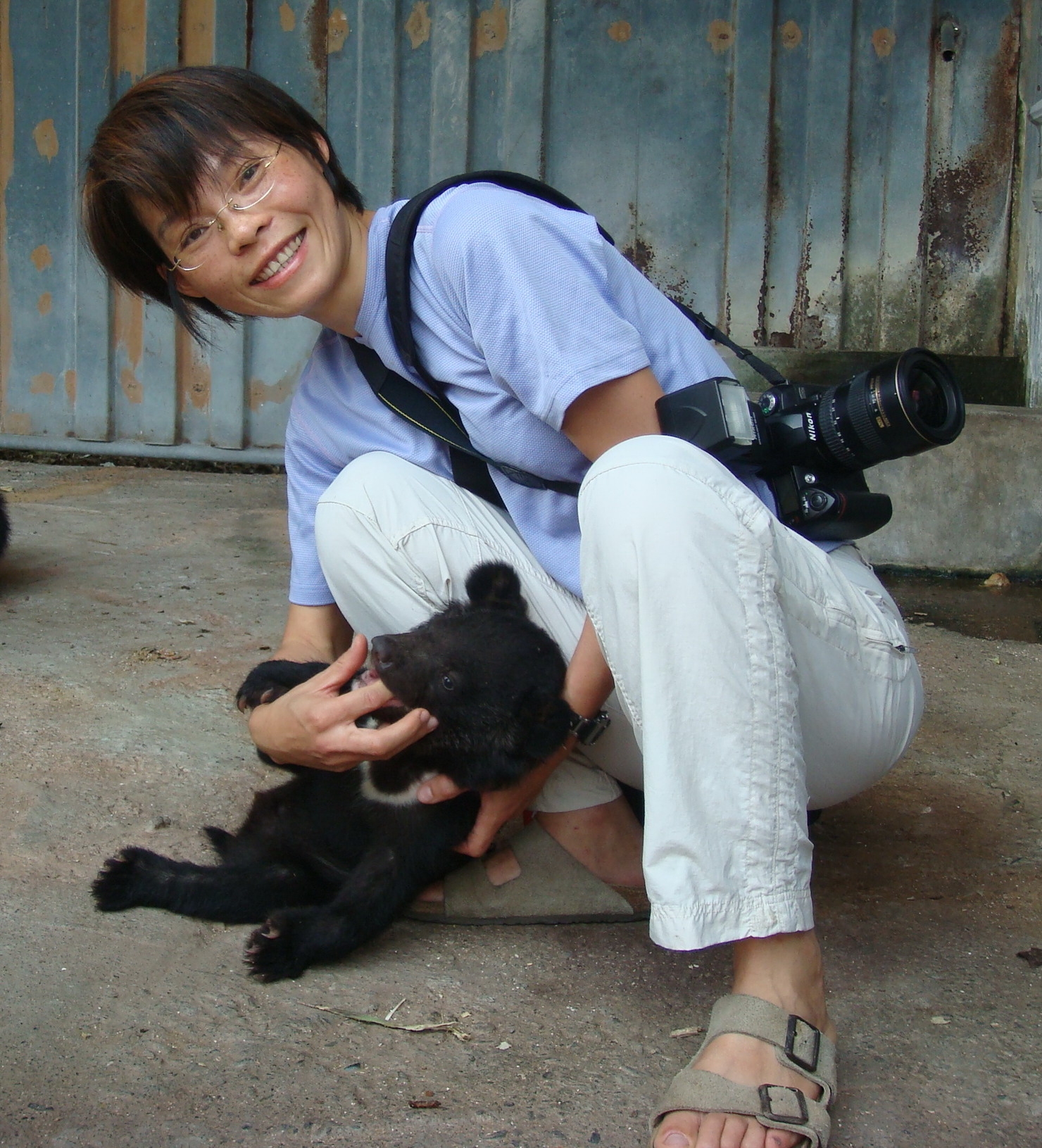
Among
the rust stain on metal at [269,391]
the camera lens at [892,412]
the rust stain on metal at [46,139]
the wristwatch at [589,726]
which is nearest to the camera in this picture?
the camera lens at [892,412]

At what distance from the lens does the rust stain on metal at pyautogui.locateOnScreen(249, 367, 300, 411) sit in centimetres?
571

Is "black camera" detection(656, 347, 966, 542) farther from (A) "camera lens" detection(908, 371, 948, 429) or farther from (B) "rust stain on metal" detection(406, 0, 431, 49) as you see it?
(B) "rust stain on metal" detection(406, 0, 431, 49)

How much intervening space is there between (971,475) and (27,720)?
11.1 ft

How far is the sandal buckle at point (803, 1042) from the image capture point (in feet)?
4.91

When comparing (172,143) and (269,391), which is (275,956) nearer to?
(172,143)

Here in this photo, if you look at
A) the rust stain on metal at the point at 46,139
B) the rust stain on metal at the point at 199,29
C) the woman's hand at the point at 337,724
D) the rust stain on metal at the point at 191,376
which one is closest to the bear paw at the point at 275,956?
the woman's hand at the point at 337,724

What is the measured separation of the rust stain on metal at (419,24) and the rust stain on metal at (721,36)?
121 centimetres

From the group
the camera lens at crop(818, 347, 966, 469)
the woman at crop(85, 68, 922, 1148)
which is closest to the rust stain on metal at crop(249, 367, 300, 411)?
the woman at crop(85, 68, 922, 1148)

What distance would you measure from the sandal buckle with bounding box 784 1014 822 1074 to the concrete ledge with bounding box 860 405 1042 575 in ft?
10.8

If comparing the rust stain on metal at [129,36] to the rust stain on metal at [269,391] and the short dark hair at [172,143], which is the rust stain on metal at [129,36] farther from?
the short dark hair at [172,143]

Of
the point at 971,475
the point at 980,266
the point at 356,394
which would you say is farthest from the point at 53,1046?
the point at 980,266

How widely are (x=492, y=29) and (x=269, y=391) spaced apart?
187cm

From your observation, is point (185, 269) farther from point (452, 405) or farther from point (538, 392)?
point (538, 392)

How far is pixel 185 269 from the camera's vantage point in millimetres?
2020
